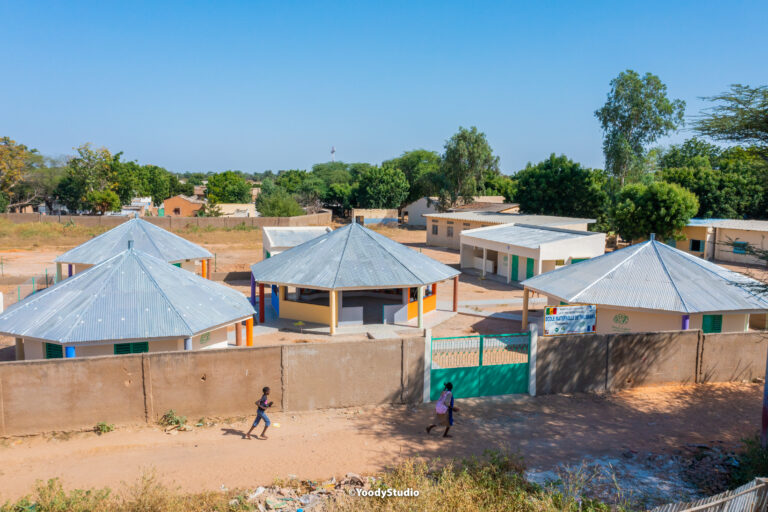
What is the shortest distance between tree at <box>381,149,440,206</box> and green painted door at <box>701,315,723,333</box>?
1824 inches

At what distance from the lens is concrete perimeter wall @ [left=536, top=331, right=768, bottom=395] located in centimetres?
1567

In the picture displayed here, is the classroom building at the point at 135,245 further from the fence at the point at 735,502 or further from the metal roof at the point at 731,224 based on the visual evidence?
the metal roof at the point at 731,224

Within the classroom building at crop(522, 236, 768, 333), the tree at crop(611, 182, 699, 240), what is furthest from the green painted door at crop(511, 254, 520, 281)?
the tree at crop(611, 182, 699, 240)

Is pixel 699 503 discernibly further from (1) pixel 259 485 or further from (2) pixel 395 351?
(2) pixel 395 351

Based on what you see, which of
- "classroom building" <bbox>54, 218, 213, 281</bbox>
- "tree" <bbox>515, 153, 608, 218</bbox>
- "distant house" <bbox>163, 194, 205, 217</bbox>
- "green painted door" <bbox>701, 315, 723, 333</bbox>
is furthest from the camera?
"distant house" <bbox>163, 194, 205, 217</bbox>

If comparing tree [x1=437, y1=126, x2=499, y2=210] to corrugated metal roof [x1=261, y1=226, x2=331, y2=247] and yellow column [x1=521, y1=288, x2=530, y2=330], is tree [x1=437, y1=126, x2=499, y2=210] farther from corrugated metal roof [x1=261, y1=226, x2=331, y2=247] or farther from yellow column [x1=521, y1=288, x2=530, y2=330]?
yellow column [x1=521, y1=288, x2=530, y2=330]

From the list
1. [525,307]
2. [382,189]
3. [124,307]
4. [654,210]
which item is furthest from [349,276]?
[382,189]

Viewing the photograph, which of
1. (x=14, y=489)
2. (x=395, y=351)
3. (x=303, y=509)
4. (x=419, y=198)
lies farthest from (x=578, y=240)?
(x=419, y=198)

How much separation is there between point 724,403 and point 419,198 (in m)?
64.3

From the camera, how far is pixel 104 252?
27656 mm

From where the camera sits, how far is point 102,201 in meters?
68.1

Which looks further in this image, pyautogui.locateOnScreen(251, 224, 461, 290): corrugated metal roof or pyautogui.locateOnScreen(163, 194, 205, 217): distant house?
pyautogui.locateOnScreen(163, 194, 205, 217): distant house

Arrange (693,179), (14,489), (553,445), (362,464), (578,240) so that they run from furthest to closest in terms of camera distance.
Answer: (693,179) < (578,240) < (553,445) < (362,464) < (14,489)

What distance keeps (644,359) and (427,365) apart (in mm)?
6590
